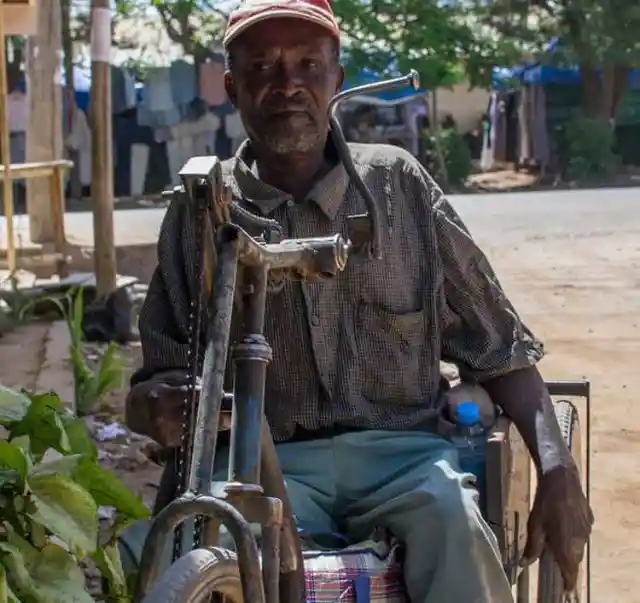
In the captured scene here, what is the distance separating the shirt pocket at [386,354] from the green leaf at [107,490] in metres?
0.84

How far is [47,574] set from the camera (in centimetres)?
155

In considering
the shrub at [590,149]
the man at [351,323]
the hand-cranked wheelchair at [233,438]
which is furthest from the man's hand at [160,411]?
the shrub at [590,149]

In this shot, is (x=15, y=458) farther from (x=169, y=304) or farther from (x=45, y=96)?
(x=45, y=96)

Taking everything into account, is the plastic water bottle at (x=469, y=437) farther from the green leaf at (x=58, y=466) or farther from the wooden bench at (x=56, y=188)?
the wooden bench at (x=56, y=188)

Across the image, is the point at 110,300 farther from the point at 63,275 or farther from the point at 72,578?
the point at 72,578

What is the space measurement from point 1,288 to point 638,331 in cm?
419

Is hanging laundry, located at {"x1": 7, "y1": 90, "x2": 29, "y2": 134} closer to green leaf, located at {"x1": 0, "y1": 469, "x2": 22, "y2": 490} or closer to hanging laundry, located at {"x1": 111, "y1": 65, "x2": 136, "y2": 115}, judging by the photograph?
hanging laundry, located at {"x1": 111, "y1": 65, "x2": 136, "y2": 115}

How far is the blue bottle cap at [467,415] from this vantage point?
8.29 feet

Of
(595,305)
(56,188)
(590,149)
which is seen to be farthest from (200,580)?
(590,149)

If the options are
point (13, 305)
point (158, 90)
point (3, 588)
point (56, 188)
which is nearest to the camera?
point (3, 588)

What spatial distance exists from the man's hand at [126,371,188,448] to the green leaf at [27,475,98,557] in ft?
1.37

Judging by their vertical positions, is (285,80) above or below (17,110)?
below

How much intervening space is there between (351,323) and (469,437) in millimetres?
325

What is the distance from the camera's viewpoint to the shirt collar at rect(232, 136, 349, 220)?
2.50 meters
